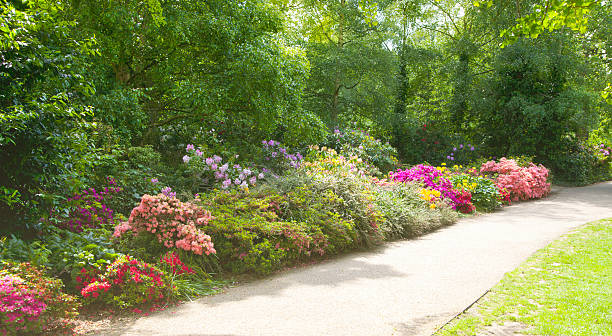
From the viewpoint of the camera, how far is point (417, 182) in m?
9.68

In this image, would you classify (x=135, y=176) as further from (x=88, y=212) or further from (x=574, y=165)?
(x=574, y=165)

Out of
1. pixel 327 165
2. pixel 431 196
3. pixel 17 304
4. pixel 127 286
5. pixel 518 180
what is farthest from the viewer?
pixel 518 180

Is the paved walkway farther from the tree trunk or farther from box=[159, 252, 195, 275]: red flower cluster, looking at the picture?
the tree trunk

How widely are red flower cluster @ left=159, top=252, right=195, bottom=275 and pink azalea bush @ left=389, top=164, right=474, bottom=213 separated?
20.6ft

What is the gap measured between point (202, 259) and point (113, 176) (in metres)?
2.60

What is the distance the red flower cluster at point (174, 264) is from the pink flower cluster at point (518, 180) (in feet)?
27.9

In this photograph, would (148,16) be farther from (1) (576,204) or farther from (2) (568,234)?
(1) (576,204)

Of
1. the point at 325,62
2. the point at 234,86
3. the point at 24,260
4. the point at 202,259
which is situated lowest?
the point at 202,259

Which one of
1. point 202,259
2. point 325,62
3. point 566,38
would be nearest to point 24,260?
point 202,259

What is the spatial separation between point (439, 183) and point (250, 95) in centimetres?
467

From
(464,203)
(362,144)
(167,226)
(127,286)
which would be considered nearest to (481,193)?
(464,203)

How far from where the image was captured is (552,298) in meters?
4.02

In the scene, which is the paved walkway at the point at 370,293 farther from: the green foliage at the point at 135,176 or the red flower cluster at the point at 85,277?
the green foliage at the point at 135,176

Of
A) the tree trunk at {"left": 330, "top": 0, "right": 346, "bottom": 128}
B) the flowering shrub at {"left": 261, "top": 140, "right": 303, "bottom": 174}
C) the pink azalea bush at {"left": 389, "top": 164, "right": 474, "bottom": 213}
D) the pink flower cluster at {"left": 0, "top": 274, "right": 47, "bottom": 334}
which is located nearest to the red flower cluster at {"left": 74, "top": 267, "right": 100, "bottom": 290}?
the pink flower cluster at {"left": 0, "top": 274, "right": 47, "bottom": 334}
